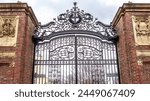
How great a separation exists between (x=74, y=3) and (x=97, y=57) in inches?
97.7

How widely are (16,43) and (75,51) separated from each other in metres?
2.33

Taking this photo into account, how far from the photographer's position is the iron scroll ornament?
1323 centimetres

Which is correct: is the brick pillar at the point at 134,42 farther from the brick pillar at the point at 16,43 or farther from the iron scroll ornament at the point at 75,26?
the brick pillar at the point at 16,43

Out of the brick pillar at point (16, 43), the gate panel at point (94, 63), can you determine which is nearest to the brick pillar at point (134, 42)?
the gate panel at point (94, 63)

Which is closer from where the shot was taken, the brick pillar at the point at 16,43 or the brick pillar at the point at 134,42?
the brick pillar at the point at 16,43

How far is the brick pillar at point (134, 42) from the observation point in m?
12.0

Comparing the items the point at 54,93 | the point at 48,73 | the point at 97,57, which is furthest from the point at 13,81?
the point at 97,57

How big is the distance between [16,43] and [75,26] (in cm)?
254

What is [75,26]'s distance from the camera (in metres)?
13.3

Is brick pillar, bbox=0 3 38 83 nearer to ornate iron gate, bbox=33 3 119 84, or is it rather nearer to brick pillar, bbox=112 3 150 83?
ornate iron gate, bbox=33 3 119 84

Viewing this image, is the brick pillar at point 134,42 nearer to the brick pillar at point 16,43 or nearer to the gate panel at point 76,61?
the gate panel at point 76,61

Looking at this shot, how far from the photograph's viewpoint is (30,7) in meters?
13.1

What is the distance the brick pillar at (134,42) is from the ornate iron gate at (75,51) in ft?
1.78

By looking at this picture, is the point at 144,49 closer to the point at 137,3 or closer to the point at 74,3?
the point at 137,3
